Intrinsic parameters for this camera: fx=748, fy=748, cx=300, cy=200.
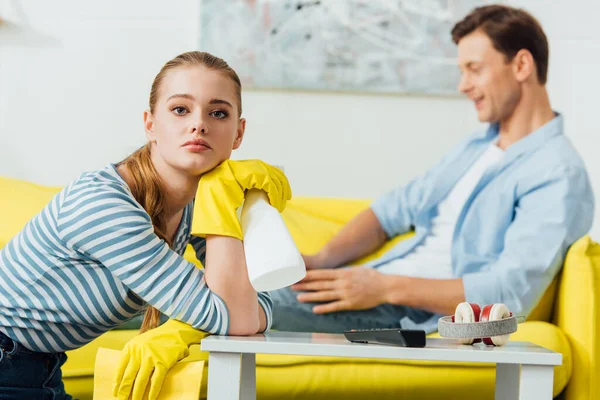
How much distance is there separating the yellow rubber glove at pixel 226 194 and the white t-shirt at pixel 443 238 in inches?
33.7

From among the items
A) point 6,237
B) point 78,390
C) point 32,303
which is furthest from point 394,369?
point 6,237

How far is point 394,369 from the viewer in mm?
1468

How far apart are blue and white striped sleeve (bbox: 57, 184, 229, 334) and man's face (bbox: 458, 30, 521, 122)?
125 cm

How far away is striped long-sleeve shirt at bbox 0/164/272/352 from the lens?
97 centimetres

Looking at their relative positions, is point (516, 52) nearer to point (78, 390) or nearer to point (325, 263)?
point (325, 263)

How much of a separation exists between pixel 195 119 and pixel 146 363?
358mm

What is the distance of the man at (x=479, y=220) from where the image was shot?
1.64m

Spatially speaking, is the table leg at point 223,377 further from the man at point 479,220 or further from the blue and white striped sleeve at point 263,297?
the man at point 479,220

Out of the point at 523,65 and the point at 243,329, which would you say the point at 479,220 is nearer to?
the point at 523,65

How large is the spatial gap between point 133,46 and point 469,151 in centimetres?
109

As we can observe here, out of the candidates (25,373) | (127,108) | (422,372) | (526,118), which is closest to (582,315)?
(422,372)

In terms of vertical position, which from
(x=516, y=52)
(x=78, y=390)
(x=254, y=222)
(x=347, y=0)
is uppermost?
(x=347, y=0)

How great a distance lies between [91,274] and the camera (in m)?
1.05

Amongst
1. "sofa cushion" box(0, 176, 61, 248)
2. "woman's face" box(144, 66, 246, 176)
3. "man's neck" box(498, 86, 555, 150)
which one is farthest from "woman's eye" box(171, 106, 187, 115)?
"man's neck" box(498, 86, 555, 150)
